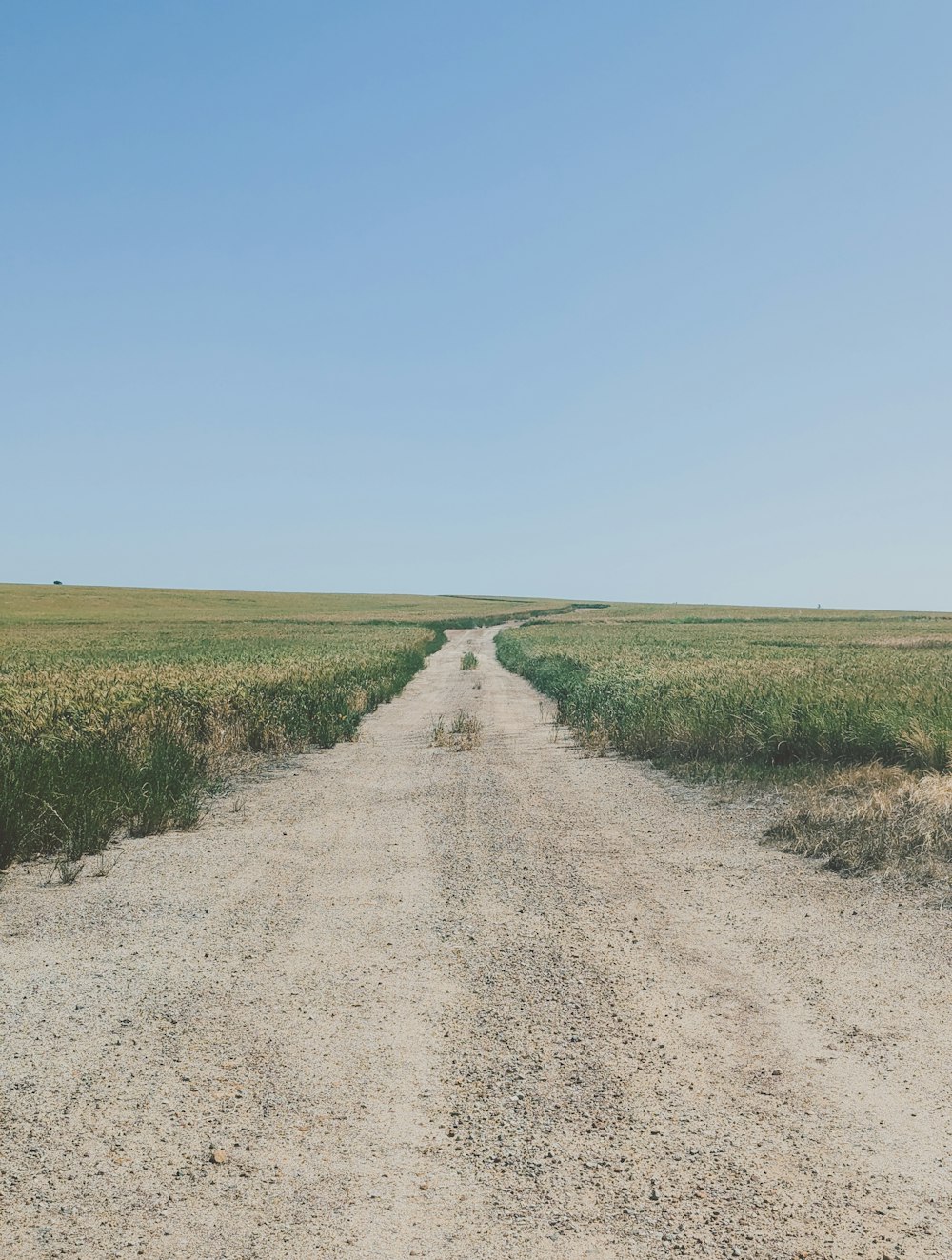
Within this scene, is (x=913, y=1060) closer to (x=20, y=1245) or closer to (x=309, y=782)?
(x=20, y=1245)

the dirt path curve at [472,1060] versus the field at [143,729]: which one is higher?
the field at [143,729]

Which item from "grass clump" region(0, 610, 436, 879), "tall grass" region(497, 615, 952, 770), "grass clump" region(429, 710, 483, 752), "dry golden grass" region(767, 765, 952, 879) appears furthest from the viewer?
"grass clump" region(429, 710, 483, 752)

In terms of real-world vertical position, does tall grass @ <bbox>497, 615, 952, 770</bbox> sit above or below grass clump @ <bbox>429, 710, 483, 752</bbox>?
above

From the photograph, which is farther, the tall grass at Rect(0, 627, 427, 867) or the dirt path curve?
the tall grass at Rect(0, 627, 427, 867)

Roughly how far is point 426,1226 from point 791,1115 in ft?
6.35

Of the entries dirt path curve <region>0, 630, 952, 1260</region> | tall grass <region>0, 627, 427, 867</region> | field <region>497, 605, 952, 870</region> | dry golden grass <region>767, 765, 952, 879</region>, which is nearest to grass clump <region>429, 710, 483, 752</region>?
tall grass <region>0, 627, 427, 867</region>

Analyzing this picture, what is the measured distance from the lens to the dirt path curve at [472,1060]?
11.6ft

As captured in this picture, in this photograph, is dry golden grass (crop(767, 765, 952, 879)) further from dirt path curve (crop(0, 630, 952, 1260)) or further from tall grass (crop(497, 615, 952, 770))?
tall grass (crop(497, 615, 952, 770))

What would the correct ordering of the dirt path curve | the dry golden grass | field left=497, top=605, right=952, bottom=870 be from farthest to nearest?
1. field left=497, top=605, right=952, bottom=870
2. the dry golden grass
3. the dirt path curve

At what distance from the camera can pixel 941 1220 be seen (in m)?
3.55

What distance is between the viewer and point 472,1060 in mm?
4770

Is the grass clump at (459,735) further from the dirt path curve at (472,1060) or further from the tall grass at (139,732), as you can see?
the dirt path curve at (472,1060)

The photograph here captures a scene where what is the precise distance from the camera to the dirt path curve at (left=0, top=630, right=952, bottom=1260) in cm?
352

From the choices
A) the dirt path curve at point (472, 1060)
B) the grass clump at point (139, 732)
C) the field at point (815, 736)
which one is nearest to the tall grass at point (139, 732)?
the grass clump at point (139, 732)
